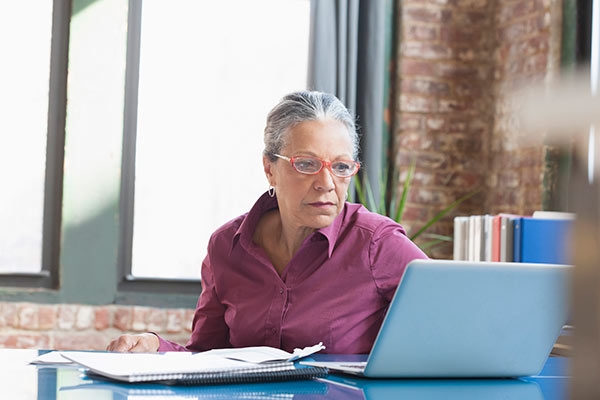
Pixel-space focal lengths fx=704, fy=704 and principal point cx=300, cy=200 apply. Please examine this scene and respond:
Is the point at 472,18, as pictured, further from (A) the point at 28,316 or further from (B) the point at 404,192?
(A) the point at 28,316

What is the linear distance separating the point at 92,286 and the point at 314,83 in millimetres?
1405

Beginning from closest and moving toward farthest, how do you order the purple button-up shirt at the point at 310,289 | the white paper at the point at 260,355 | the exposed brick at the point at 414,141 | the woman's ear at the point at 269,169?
the white paper at the point at 260,355 → the purple button-up shirt at the point at 310,289 → the woman's ear at the point at 269,169 → the exposed brick at the point at 414,141

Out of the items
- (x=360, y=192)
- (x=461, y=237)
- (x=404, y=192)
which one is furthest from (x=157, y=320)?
(x=461, y=237)

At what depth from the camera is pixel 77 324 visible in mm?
3184

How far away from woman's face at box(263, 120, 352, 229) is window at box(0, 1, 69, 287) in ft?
5.93

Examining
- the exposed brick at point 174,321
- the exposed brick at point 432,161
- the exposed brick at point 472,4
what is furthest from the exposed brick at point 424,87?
the exposed brick at point 174,321

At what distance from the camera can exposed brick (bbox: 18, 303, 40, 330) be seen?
10.3 feet

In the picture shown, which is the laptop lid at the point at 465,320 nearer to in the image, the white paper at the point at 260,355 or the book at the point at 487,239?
the white paper at the point at 260,355

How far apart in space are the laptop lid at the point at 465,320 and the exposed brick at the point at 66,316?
2.31m

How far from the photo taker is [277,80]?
354 centimetres

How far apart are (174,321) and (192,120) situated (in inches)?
38.2

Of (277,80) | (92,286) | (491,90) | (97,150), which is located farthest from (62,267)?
(491,90)

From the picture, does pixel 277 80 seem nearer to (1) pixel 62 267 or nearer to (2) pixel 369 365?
(1) pixel 62 267

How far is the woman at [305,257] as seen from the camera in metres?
1.68
